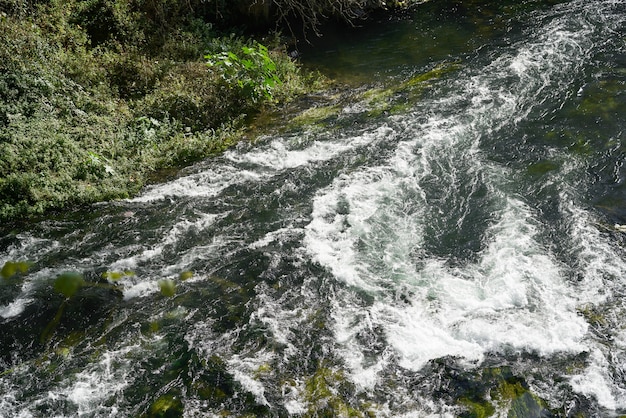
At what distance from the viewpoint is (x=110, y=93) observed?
30.9ft

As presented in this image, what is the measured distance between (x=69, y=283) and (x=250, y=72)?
5.92m

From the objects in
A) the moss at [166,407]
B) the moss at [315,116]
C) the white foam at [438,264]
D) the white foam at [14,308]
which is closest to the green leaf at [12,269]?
the white foam at [14,308]

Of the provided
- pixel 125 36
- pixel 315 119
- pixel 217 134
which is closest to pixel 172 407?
pixel 217 134

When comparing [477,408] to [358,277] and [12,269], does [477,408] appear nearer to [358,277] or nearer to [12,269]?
[358,277]

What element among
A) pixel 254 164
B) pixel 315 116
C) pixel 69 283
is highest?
pixel 315 116

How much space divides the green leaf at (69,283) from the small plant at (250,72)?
5134 millimetres

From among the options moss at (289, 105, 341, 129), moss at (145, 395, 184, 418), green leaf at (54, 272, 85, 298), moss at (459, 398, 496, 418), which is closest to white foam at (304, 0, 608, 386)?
moss at (459, 398, 496, 418)

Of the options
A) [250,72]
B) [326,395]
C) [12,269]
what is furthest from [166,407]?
[250,72]

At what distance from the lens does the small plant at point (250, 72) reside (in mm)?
9891

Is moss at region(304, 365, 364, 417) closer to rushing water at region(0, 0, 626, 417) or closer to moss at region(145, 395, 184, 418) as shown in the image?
rushing water at region(0, 0, 626, 417)

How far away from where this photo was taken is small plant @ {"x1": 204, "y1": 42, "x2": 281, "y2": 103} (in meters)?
9.89

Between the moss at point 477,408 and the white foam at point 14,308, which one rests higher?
the white foam at point 14,308

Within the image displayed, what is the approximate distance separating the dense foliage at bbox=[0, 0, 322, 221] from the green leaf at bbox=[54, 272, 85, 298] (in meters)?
1.42

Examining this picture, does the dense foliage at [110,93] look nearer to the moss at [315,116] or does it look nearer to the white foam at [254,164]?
the white foam at [254,164]
